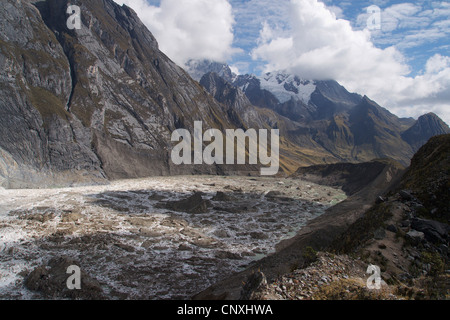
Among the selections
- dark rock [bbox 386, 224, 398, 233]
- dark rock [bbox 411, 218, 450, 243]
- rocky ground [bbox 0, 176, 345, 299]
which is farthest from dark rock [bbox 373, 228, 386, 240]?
rocky ground [bbox 0, 176, 345, 299]

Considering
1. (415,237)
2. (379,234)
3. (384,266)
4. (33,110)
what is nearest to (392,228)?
(379,234)

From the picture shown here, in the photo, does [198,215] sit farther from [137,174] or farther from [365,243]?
[137,174]

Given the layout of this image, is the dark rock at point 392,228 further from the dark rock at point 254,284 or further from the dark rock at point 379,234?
the dark rock at point 254,284

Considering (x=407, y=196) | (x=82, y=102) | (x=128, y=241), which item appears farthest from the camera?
(x=82, y=102)

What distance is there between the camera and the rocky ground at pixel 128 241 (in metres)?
21.3

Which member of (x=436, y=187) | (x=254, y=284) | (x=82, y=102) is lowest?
(x=254, y=284)

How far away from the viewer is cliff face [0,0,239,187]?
68812 mm

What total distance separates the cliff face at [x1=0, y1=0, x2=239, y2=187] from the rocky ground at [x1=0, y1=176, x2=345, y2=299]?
19847 millimetres

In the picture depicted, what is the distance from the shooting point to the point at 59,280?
20.6 metres

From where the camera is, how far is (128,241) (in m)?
31.9

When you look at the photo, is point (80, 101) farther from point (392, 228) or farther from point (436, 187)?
point (436, 187)

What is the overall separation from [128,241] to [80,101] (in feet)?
276

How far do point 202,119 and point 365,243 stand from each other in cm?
15828
